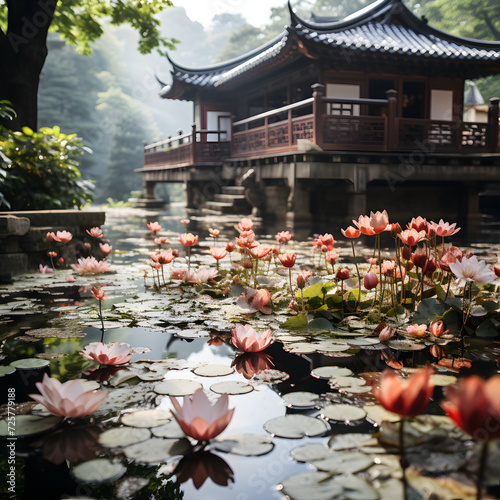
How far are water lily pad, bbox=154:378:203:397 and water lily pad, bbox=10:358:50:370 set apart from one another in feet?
1.80

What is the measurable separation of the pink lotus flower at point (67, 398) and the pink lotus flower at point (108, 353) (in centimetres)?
48

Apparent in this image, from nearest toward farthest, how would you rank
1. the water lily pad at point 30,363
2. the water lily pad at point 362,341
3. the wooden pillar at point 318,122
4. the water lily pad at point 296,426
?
1. the water lily pad at point 296,426
2. the water lily pad at point 30,363
3. the water lily pad at point 362,341
4. the wooden pillar at point 318,122

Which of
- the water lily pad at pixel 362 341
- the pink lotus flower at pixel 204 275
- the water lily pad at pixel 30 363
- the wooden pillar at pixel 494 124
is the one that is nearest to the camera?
the water lily pad at pixel 30 363

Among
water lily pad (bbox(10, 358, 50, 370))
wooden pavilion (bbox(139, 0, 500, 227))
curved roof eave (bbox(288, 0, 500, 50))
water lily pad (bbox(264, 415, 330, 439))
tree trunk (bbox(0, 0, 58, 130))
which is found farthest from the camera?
curved roof eave (bbox(288, 0, 500, 50))

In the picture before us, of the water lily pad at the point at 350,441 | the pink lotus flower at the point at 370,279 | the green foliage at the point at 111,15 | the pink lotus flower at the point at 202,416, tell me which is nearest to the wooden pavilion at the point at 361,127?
the green foliage at the point at 111,15

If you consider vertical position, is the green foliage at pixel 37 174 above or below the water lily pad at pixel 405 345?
above

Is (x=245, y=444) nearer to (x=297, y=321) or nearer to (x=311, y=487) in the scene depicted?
(x=311, y=487)

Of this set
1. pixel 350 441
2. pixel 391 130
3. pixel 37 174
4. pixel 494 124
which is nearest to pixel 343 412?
pixel 350 441

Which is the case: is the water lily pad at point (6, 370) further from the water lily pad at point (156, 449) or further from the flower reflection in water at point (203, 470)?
the flower reflection in water at point (203, 470)

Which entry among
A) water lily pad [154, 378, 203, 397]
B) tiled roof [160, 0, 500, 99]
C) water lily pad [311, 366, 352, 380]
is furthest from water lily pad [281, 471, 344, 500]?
tiled roof [160, 0, 500, 99]

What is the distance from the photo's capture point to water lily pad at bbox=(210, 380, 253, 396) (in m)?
1.72

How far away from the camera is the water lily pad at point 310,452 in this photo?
1239mm

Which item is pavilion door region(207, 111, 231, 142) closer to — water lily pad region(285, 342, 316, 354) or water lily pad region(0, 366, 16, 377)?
water lily pad region(285, 342, 316, 354)

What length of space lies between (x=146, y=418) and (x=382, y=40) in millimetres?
11414
